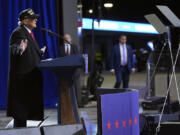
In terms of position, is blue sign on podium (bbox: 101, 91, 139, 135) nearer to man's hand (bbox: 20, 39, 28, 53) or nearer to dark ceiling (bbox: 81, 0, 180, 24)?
man's hand (bbox: 20, 39, 28, 53)

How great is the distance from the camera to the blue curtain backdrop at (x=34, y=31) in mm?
5766

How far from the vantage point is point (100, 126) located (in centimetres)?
264

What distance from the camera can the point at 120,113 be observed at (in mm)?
2670

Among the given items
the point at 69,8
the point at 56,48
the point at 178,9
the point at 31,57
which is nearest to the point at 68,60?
the point at 31,57

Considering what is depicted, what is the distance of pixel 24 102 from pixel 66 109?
0.47m

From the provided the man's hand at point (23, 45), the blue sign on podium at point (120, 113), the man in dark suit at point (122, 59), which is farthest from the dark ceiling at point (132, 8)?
the blue sign on podium at point (120, 113)

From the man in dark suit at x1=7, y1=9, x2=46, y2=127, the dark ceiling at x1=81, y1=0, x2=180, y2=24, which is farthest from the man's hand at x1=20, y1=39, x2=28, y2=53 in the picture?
the dark ceiling at x1=81, y1=0, x2=180, y2=24

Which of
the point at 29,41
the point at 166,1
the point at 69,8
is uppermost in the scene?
the point at 166,1

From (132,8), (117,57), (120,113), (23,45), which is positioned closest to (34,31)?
(117,57)

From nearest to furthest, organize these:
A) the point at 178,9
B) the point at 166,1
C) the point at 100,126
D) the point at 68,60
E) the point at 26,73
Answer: the point at 100,126 < the point at 68,60 < the point at 26,73 < the point at 166,1 < the point at 178,9

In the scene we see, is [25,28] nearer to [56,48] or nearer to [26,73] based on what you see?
[26,73]

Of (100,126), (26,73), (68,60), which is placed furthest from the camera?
(26,73)

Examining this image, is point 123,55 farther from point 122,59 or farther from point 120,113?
point 120,113

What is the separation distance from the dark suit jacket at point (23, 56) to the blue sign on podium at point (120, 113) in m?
1.28
